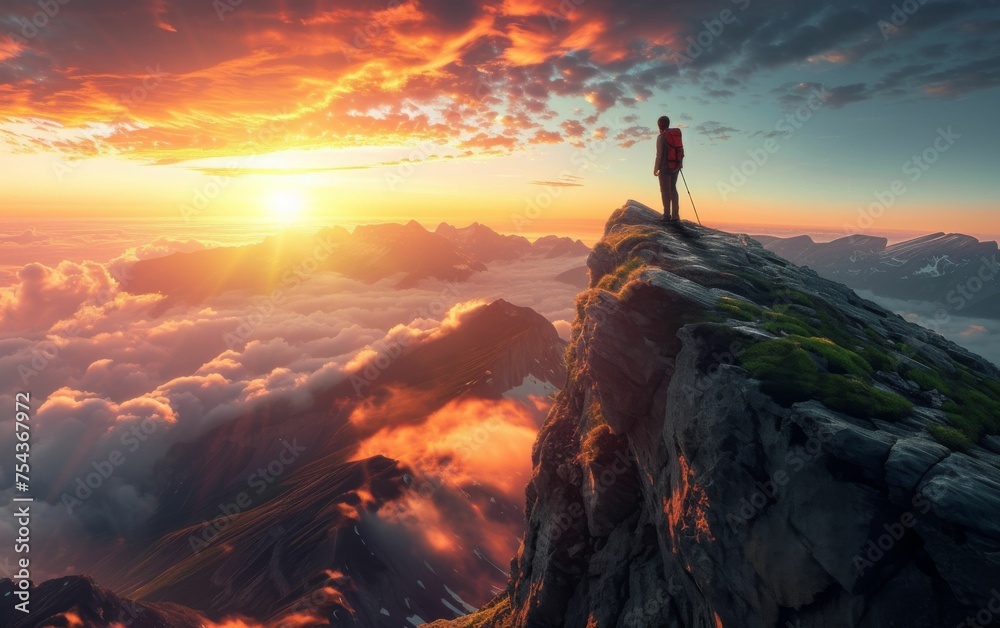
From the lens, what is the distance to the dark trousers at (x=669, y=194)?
29.6 m

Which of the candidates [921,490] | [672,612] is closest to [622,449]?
[672,612]

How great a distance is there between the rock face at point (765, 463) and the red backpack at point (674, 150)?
522 centimetres

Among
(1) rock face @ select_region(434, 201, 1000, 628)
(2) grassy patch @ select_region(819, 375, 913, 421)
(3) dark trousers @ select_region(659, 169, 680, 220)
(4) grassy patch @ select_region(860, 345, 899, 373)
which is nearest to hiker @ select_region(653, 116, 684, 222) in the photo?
(3) dark trousers @ select_region(659, 169, 680, 220)

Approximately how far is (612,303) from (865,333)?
1359cm

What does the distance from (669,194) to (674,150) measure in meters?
5.21

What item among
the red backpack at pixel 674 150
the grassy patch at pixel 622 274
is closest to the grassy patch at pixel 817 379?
the grassy patch at pixel 622 274

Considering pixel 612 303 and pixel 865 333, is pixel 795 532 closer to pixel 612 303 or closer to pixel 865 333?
pixel 612 303

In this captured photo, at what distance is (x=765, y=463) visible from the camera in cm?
1508

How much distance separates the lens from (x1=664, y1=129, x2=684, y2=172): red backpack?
27.1 m

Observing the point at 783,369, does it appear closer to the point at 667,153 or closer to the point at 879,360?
the point at 879,360

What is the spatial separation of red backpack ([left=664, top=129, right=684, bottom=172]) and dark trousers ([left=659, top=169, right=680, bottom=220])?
72 centimetres

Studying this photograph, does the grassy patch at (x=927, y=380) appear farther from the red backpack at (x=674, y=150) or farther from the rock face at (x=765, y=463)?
the red backpack at (x=674, y=150)

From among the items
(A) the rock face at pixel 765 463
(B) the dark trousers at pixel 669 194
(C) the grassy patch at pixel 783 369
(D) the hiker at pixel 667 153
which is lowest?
(A) the rock face at pixel 765 463

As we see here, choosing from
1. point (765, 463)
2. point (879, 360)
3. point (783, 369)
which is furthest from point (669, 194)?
point (765, 463)
